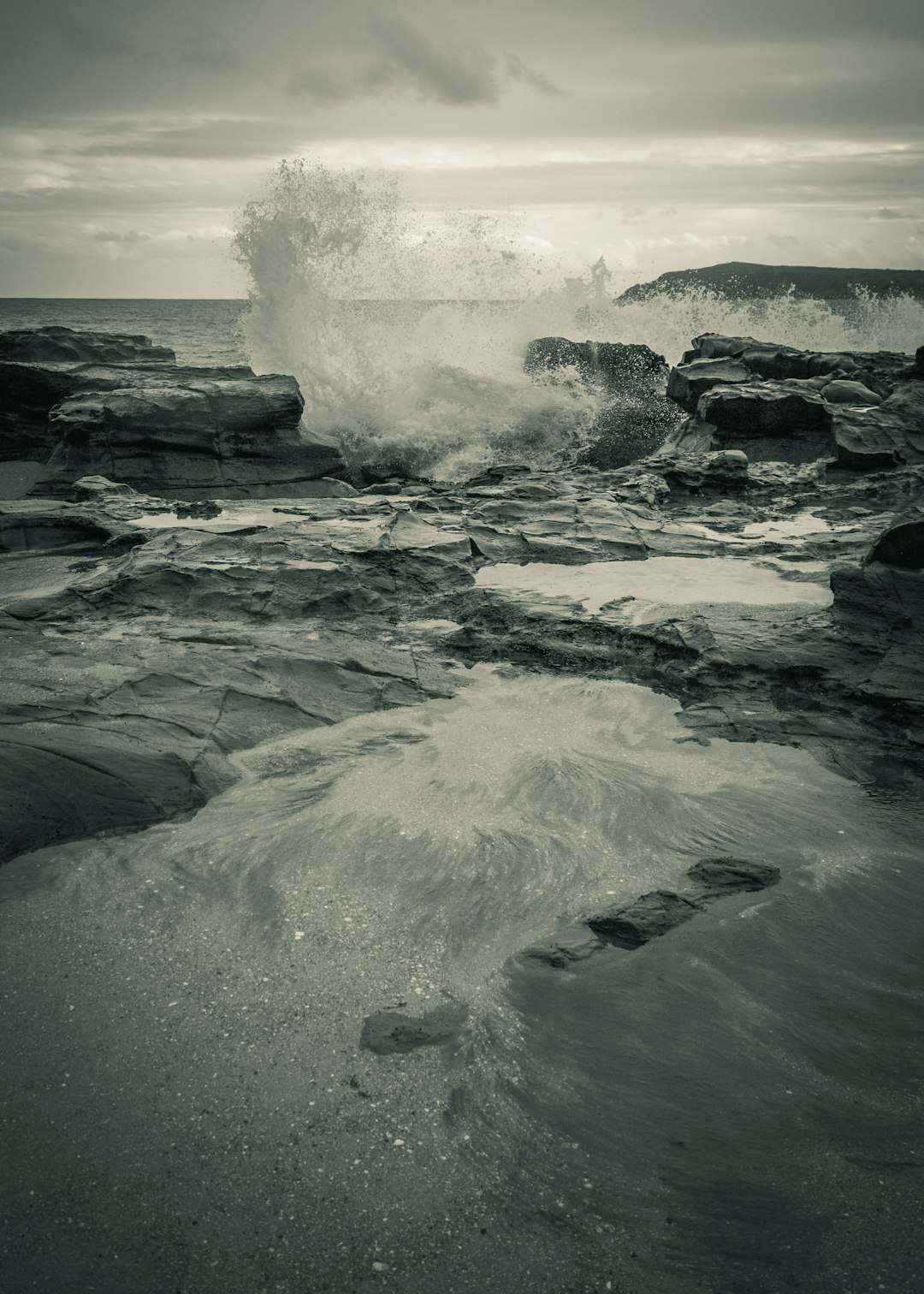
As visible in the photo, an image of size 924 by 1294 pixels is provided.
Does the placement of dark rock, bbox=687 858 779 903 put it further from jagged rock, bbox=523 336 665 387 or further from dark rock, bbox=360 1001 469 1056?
jagged rock, bbox=523 336 665 387

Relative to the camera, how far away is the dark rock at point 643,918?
2.10m

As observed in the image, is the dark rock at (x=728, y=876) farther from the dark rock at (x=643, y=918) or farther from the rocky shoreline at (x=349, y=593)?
the rocky shoreline at (x=349, y=593)

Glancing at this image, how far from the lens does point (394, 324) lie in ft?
38.4

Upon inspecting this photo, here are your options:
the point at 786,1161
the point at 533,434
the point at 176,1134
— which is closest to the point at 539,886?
the point at 786,1161

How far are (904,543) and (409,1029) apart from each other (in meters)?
2.88

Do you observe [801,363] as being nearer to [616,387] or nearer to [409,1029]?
[616,387]

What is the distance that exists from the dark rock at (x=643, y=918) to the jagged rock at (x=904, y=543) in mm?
2072

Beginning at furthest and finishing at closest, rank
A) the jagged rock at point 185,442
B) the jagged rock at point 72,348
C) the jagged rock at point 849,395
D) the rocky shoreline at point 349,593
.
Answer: the jagged rock at point 72,348, the jagged rock at point 849,395, the jagged rock at point 185,442, the rocky shoreline at point 349,593

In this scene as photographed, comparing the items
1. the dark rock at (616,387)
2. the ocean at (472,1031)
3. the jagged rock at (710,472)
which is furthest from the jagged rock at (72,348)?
the ocean at (472,1031)

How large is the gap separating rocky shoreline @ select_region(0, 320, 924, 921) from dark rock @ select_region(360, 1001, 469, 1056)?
1109 millimetres

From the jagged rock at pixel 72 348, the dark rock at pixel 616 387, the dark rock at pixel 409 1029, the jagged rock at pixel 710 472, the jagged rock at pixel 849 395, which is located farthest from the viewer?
the jagged rock at pixel 72 348

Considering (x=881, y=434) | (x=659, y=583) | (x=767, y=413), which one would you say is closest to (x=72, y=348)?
(x=767, y=413)

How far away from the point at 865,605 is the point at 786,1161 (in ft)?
8.27

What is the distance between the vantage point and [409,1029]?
179cm
